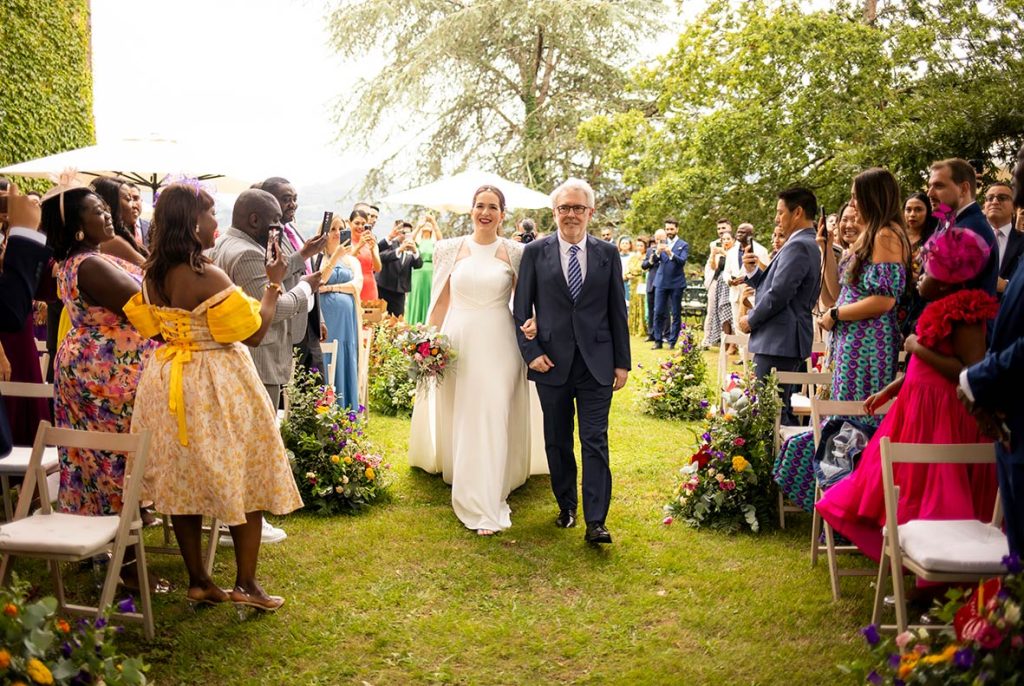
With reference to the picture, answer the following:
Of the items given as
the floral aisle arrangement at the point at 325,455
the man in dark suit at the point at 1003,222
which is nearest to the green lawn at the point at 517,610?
the floral aisle arrangement at the point at 325,455

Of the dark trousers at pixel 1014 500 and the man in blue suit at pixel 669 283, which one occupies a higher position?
the man in blue suit at pixel 669 283

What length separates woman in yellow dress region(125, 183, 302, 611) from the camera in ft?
14.5

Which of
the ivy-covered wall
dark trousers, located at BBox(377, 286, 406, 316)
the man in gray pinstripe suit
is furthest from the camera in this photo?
dark trousers, located at BBox(377, 286, 406, 316)

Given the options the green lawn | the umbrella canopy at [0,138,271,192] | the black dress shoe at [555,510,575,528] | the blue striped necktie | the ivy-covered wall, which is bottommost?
the green lawn

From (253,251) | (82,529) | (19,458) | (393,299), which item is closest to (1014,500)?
(82,529)

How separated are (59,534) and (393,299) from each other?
10.5 metres

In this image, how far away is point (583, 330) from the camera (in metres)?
6.01

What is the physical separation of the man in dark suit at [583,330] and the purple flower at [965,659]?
3396 mm

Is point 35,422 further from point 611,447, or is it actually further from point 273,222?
point 611,447

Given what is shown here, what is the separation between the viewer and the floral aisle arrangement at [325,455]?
22.1 ft

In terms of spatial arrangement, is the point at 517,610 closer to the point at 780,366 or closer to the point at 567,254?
the point at 567,254

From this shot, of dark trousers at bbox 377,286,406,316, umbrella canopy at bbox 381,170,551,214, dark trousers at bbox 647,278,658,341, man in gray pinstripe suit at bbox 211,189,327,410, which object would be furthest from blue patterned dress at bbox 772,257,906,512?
dark trousers at bbox 647,278,658,341

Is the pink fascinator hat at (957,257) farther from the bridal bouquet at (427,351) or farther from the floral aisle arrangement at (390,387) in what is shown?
the floral aisle arrangement at (390,387)

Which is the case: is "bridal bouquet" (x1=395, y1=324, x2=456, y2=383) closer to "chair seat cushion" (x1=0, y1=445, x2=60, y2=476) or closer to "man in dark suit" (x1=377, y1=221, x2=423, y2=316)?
"chair seat cushion" (x1=0, y1=445, x2=60, y2=476)
